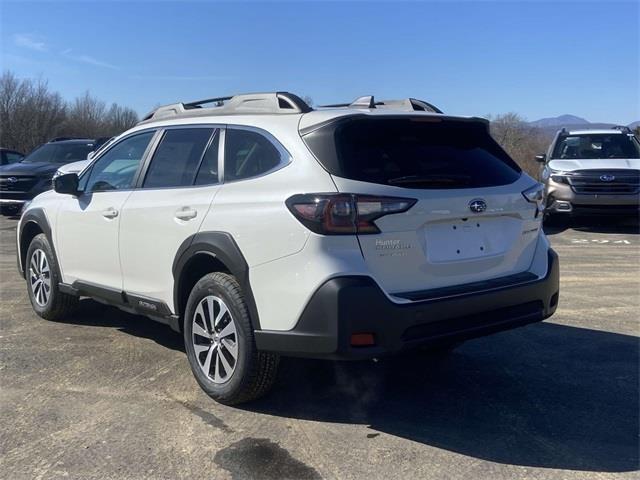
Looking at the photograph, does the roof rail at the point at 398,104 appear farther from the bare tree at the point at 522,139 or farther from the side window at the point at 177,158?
the bare tree at the point at 522,139

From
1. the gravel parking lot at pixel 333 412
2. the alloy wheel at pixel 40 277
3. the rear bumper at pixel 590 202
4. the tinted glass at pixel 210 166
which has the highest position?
the tinted glass at pixel 210 166

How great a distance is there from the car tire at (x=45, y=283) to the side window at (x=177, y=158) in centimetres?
164

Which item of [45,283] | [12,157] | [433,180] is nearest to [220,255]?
[433,180]

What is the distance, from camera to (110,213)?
4.88 m

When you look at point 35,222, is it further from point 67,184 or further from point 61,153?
point 61,153

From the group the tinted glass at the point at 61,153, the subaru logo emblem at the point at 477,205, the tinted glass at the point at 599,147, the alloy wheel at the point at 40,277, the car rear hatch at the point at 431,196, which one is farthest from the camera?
the tinted glass at the point at 61,153

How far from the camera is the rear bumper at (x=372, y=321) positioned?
3254mm

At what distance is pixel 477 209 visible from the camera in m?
3.69

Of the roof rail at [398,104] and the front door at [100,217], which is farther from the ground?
the roof rail at [398,104]

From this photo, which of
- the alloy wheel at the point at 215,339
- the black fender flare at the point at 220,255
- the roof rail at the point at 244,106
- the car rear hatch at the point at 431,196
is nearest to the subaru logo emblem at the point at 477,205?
the car rear hatch at the point at 431,196

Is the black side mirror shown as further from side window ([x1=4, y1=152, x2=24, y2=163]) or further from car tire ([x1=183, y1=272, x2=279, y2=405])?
side window ([x1=4, y1=152, x2=24, y2=163])

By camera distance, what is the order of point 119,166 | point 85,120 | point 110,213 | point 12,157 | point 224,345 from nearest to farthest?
point 224,345
point 110,213
point 119,166
point 12,157
point 85,120

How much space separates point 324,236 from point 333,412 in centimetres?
123

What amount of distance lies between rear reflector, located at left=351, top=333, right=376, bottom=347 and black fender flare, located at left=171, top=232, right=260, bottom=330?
59cm
